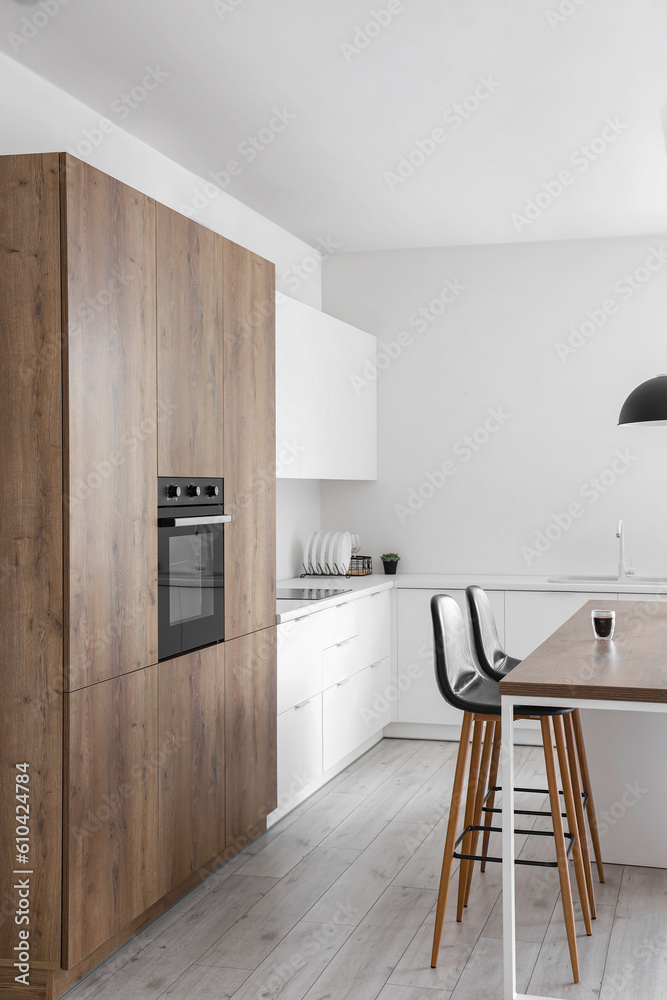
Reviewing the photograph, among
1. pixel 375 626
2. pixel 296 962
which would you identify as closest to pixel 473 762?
pixel 296 962

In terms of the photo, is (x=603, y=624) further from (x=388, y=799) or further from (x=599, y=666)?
(x=388, y=799)

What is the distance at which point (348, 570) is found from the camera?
5.65 metres

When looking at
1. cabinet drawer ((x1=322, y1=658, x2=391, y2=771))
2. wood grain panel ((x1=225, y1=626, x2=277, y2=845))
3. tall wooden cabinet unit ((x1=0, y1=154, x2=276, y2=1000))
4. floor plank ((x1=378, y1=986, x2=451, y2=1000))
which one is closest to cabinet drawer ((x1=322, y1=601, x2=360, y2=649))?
cabinet drawer ((x1=322, y1=658, x2=391, y2=771))

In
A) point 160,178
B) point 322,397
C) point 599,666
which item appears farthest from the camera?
point 322,397

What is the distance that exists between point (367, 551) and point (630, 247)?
7.89ft

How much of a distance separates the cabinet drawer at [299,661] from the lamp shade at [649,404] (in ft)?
5.42

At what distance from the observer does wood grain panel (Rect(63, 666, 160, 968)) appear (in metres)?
2.61

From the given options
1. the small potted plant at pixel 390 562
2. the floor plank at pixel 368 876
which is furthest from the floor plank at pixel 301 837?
the small potted plant at pixel 390 562

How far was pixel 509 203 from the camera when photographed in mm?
5035

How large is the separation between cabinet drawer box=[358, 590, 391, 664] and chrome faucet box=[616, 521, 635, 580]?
1323 millimetres

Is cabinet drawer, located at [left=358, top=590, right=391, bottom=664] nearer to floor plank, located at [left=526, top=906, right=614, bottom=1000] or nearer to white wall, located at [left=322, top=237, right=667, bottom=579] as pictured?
white wall, located at [left=322, top=237, right=667, bottom=579]

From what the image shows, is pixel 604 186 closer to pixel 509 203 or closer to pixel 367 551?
pixel 509 203

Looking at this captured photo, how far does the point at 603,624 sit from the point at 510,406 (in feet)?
9.33

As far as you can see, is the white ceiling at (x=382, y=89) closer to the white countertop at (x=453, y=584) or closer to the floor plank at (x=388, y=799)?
the white countertop at (x=453, y=584)
